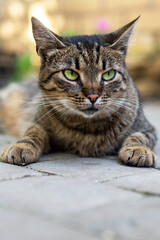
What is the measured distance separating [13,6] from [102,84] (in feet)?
20.3

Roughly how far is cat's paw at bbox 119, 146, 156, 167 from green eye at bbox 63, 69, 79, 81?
1.97ft

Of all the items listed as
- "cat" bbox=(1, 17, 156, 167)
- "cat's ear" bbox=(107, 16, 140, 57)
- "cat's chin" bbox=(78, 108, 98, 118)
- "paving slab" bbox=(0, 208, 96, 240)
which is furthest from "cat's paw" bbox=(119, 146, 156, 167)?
"paving slab" bbox=(0, 208, 96, 240)

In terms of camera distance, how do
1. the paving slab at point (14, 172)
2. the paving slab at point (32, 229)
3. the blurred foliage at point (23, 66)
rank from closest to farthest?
the paving slab at point (32, 229) < the paving slab at point (14, 172) < the blurred foliage at point (23, 66)

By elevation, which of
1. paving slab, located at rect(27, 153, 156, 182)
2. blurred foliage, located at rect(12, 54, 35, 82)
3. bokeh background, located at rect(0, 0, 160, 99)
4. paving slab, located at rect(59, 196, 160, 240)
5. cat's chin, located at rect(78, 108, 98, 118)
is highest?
bokeh background, located at rect(0, 0, 160, 99)

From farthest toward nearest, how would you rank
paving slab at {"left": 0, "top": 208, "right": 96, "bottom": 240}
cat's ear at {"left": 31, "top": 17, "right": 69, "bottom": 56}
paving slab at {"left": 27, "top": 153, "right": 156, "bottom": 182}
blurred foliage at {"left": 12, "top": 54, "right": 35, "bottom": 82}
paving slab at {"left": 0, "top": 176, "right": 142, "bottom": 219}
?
blurred foliage at {"left": 12, "top": 54, "right": 35, "bottom": 82} → cat's ear at {"left": 31, "top": 17, "right": 69, "bottom": 56} → paving slab at {"left": 27, "top": 153, "right": 156, "bottom": 182} → paving slab at {"left": 0, "top": 176, "right": 142, "bottom": 219} → paving slab at {"left": 0, "top": 208, "right": 96, "bottom": 240}

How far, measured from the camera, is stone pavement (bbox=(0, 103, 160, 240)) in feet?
4.54

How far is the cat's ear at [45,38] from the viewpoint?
2.88 meters

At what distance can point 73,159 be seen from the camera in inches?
111

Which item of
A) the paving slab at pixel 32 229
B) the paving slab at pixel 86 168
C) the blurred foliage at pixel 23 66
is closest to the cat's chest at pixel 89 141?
the paving slab at pixel 86 168

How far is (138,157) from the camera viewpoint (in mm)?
2584

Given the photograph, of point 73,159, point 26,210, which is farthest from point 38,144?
point 26,210

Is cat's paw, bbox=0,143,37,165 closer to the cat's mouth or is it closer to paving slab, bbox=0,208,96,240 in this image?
the cat's mouth

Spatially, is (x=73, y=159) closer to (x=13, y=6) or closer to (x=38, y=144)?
(x=38, y=144)

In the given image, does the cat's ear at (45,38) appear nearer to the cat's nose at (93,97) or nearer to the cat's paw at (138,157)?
the cat's nose at (93,97)
